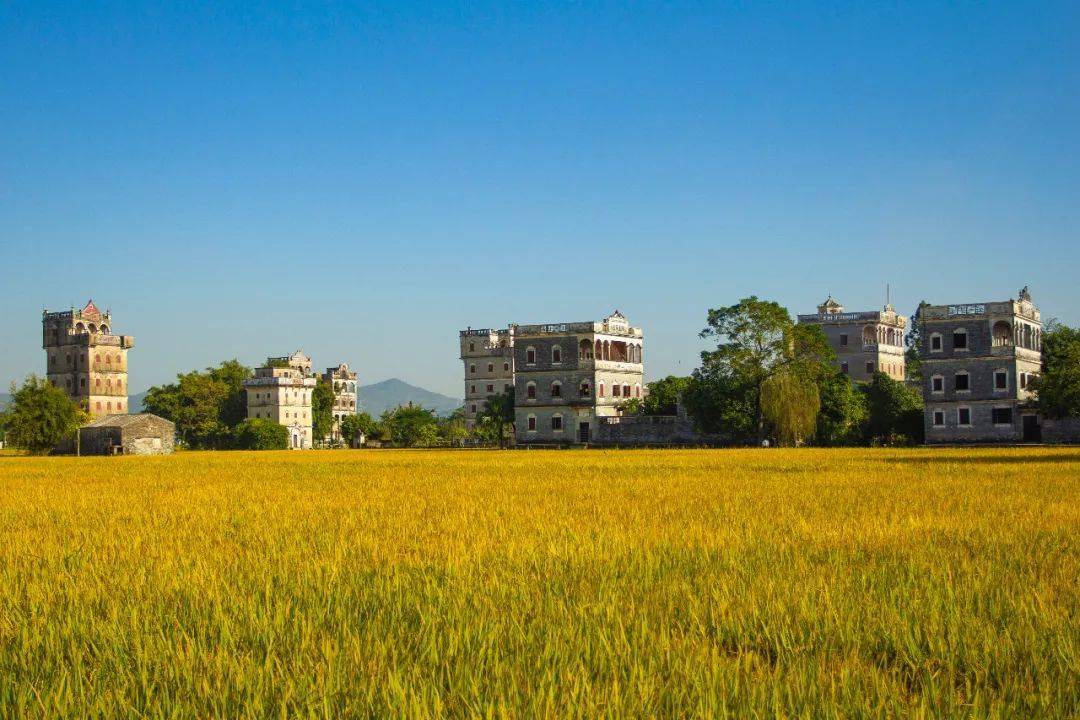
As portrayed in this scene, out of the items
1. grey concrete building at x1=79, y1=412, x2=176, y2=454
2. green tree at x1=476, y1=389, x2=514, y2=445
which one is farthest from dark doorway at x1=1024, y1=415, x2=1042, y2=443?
grey concrete building at x1=79, y1=412, x2=176, y2=454

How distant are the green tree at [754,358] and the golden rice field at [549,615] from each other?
161ft

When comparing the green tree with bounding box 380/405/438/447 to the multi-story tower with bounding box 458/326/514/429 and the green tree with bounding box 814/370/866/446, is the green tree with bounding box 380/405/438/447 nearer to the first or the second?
the multi-story tower with bounding box 458/326/514/429

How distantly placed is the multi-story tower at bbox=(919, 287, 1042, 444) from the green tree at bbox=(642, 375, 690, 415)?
51.7 ft

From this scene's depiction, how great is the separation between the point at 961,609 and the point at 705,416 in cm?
Result: 6007

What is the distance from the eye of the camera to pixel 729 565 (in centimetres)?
952

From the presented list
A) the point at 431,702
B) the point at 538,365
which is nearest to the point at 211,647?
the point at 431,702

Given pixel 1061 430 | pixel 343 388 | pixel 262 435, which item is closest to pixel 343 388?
pixel 343 388

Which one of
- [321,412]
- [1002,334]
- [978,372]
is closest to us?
[978,372]

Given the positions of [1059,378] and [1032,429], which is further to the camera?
[1032,429]

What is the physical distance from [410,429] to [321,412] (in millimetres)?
19045

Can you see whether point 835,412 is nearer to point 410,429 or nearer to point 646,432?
point 646,432

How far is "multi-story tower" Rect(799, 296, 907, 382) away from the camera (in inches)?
3703

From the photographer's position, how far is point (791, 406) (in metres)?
60.1

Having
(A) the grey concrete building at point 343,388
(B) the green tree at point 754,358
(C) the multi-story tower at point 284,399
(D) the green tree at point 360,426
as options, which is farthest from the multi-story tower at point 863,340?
(A) the grey concrete building at point 343,388
